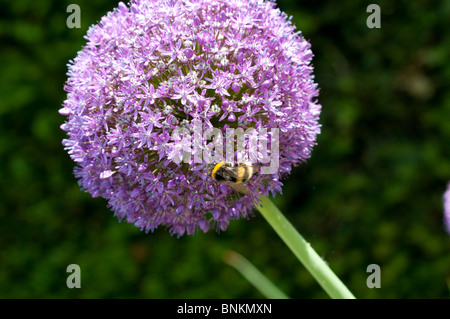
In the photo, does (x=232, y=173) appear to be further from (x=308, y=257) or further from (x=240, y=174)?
(x=308, y=257)

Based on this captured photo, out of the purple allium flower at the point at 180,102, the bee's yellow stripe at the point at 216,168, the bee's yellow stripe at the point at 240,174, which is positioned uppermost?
the purple allium flower at the point at 180,102

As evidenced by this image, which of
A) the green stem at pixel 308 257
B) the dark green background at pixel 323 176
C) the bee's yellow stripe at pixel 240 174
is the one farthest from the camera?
the dark green background at pixel 323 176

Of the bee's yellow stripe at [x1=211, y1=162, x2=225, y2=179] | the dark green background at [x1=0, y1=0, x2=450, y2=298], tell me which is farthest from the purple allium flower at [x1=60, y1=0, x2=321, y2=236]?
the dark green background at [x1=0, y1=0, x2=450, y2=298]

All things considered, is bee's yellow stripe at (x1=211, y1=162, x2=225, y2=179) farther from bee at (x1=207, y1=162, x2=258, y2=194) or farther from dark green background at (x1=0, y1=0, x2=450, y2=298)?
dark green background at (x1=0, y1=0, x2=450, y2=298)

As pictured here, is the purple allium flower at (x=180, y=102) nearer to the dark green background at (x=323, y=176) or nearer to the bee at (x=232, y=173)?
the bee at (x=232, y=173)

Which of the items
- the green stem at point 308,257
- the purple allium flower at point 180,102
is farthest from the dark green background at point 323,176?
the purple allium flower at point 180,102
